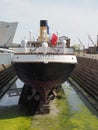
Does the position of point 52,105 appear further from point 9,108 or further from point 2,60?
point 2,60

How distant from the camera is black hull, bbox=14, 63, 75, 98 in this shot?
2130cm

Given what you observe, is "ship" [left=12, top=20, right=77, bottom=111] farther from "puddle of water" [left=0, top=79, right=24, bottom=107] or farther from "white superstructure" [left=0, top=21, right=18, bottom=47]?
"white superstructure" [left=0, top=21, right=18, bottom=47]

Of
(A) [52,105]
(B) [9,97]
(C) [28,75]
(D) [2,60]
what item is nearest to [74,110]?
(A) [52,105]

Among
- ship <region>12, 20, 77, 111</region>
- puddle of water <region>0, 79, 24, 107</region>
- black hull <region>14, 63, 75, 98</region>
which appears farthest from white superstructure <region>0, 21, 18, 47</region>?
black hull <region>14, 63, 75, 98</region>

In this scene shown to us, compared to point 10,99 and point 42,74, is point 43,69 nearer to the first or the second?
point 42,74

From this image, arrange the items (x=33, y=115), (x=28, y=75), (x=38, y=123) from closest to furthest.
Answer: (x=38, y=123), (x=33, y=115), (x=28, y=75)

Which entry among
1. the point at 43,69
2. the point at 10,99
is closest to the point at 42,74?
the point at 43,69

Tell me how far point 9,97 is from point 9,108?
4.87m

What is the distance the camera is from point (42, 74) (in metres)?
21.3

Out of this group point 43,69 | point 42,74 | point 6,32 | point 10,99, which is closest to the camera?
point 43,69

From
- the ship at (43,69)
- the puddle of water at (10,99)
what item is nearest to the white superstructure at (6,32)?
the puddle of water at (10,99)

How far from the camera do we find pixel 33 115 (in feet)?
67.1

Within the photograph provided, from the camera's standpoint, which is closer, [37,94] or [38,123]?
[38,123]

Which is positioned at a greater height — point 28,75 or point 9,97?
point 28,75
